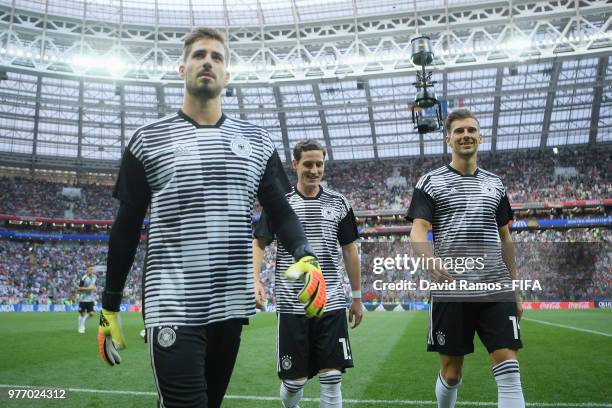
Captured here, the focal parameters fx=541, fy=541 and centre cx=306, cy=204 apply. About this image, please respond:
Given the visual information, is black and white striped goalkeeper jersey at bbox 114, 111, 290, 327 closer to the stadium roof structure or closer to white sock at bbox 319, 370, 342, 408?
white sock at bbox 319, 370, 342, 408

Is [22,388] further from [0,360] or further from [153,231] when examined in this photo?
[153,231]

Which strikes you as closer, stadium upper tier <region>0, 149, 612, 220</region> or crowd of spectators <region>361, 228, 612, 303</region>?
crowd of spectators <region>361, 228, 612, 303</region>

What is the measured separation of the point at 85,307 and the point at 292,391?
1355 cm

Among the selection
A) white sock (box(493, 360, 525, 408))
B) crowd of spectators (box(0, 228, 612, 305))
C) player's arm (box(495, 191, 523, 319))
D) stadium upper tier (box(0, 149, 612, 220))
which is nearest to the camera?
white sock (box(493, 360, 525, 408))

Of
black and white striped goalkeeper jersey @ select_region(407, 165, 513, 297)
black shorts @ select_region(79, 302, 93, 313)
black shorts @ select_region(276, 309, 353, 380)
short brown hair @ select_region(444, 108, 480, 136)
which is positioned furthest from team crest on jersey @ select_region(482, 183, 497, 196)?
black shorts @ select_region(79, 302, 93, 313)

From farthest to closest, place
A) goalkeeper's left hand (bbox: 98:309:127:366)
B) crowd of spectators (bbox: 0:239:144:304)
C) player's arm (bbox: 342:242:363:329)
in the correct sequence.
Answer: crowd of spectators (bbox: 0:239:144:304), player's arm (bbox: 342:242:363:329), goalkeeper's left hand (bbox: 98:309:127:366)

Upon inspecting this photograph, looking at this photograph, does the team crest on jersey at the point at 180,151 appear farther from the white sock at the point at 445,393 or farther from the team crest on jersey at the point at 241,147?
the white sock at the point at 445,393

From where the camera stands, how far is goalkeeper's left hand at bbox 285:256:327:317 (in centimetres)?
246

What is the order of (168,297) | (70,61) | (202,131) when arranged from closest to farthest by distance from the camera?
(168,297), (202,131), (70,61)

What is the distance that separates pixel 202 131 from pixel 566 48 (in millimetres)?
29878

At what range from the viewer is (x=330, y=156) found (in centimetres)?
4778

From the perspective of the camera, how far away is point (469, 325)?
4.43 meters

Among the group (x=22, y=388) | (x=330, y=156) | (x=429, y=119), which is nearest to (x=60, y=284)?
(x=330, y=156)

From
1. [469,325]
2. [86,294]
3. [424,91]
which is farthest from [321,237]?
[86,294]
